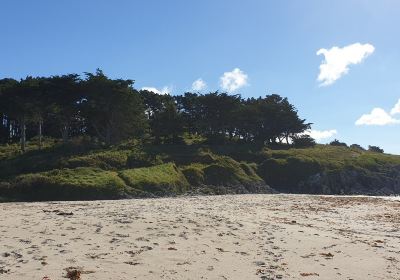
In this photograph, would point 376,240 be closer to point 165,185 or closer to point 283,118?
point 165,185

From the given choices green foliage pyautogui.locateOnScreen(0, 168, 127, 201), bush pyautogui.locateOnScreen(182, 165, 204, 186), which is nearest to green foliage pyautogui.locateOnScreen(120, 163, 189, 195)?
bush pyautogui.locateOnScreen(182, 165, 204, 186)

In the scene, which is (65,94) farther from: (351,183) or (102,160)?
(351,183)

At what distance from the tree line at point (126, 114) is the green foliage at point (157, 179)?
2151cm

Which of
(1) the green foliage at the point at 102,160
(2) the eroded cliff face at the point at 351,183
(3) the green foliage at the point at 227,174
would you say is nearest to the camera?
(1) the green foliage at the point at 102,160

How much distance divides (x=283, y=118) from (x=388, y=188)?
3091 cm

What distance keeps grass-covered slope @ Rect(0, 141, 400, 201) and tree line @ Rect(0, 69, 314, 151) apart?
264 inches

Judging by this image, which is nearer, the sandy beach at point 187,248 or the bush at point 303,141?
the sandy beach at point 187,248

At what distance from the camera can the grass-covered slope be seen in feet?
159

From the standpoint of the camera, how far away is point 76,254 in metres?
15.7

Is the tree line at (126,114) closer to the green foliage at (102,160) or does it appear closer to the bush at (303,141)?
the bush at (303,141)

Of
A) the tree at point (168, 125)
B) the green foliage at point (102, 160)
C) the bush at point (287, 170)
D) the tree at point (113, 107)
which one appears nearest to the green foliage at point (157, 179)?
the green foliage at point (102, 160)

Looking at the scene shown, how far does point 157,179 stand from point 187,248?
38397 mm

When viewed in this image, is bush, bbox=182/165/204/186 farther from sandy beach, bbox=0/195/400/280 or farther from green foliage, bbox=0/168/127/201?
sandy beach, bbox=0/195/400/280

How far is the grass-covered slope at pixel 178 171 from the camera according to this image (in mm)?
48562
